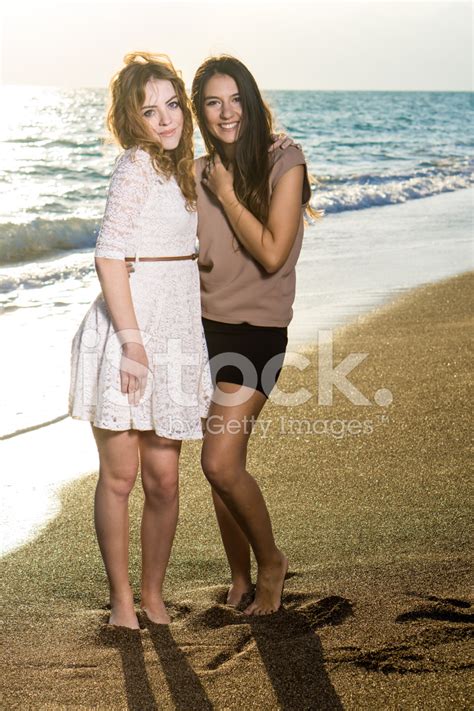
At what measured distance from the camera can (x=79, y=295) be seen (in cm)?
911

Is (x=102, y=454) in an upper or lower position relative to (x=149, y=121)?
lower

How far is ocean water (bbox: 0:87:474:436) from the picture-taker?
6.91m

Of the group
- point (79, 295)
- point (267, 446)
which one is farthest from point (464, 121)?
point (267, 446)

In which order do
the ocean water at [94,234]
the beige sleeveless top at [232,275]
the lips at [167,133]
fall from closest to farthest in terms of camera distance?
the lips at [167,133] < the beige sleeveless top at [232,275] < the ocean water at [94,234]

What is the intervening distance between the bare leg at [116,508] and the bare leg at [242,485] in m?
0.28

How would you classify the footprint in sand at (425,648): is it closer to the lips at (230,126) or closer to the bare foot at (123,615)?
the bare foot at (123,615)

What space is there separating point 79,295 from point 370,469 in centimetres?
501

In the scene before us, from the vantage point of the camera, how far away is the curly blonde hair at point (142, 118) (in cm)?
312

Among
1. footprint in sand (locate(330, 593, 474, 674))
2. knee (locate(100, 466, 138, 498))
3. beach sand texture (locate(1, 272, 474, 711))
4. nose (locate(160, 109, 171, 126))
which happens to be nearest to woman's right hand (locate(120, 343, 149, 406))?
knee (locate(100, 466, 138, 498))

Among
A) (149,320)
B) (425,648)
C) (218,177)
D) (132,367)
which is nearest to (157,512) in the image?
(132,367)

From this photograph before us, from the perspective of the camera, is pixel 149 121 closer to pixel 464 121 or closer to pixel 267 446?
pixel 267 446

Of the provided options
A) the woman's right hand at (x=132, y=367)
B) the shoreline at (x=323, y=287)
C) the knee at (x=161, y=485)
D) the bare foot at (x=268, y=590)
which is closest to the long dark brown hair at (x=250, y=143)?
the woman's right hand at (x=132, y=367)

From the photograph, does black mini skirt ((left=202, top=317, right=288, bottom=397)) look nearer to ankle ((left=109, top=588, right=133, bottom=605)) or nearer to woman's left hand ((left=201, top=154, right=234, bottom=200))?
woman's left hand ((left=201, top=154, right=234, bottom=200))

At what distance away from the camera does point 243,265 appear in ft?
11.1
